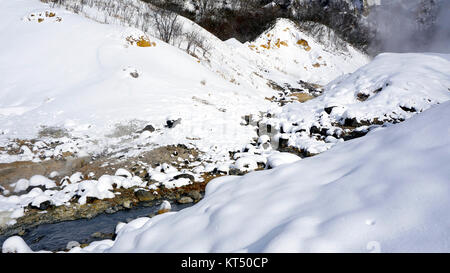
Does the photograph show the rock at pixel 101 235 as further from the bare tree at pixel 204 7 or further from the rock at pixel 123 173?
the bare tree at pixel 204 7

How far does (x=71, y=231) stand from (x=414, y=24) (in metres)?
83.0

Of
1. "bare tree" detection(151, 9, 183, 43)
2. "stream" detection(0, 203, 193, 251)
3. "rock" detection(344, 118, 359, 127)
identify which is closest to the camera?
"stream" detection(0, 203, 193, 251)

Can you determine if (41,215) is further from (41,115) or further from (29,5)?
(29,5)

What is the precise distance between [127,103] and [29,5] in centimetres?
1474

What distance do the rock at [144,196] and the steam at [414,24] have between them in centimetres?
6434

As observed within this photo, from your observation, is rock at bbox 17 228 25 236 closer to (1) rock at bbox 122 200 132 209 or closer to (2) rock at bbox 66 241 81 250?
(2) rock at bbox 66 241 81 250

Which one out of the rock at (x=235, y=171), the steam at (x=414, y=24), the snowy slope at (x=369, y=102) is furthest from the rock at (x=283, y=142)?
the steam at (x=414, y=24)

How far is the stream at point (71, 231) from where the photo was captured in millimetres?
5344

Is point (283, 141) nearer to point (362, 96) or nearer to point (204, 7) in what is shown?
point (362, 96)

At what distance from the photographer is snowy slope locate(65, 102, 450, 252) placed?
178cm

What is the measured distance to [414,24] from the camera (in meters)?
64.6

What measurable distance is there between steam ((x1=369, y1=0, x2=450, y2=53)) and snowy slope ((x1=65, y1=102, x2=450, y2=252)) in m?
65.4

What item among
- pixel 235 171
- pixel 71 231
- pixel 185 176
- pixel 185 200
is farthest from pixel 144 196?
pixel 235 171

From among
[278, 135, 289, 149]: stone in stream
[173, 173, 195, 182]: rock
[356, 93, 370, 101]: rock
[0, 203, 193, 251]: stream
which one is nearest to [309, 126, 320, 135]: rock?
[278, 135, 289, 149]: stone in stream
